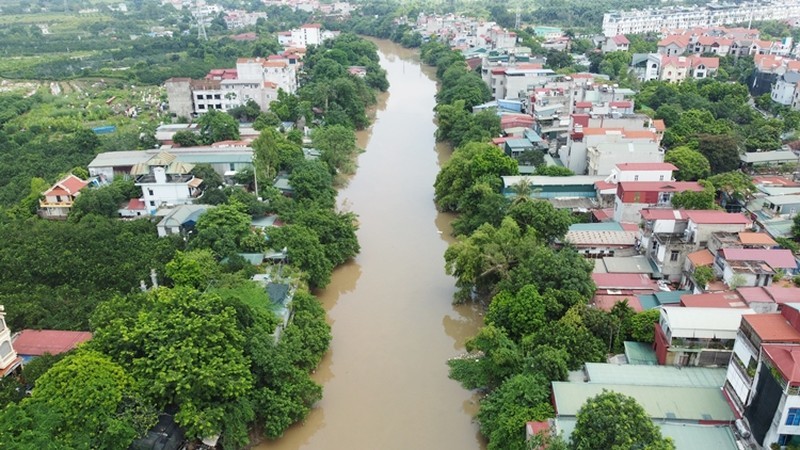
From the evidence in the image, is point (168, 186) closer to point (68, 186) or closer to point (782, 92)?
point (68, 186)

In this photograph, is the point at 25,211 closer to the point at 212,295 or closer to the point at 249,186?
the point at 249,186

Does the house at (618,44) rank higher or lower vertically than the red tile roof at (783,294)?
higher

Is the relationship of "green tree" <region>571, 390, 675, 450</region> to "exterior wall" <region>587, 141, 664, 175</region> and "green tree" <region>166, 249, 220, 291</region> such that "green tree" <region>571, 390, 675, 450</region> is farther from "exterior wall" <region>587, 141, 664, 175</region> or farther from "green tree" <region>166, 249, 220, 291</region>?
"exterior wall" <region>587, 141, 664, 175</region>

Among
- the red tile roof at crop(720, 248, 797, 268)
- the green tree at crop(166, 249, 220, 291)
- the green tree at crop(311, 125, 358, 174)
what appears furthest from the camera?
the green tree at crop(311, 125, 358, 174)

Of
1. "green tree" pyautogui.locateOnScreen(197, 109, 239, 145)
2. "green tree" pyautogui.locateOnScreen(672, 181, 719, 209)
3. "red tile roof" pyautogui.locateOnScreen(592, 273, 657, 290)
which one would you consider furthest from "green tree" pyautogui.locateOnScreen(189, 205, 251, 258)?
"green tree" pyautogui.locateOnScreen(672, 181, 719, 209)

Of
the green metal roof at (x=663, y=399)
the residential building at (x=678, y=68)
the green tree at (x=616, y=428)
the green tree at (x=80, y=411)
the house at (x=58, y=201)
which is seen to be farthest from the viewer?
the residential building at (x=678, y=68)

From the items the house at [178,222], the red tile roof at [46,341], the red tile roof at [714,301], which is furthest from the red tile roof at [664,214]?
the red tile roof at [46,341]

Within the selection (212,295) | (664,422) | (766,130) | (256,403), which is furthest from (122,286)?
(766,130)

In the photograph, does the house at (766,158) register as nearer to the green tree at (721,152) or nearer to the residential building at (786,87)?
the green tree at (721,152)
